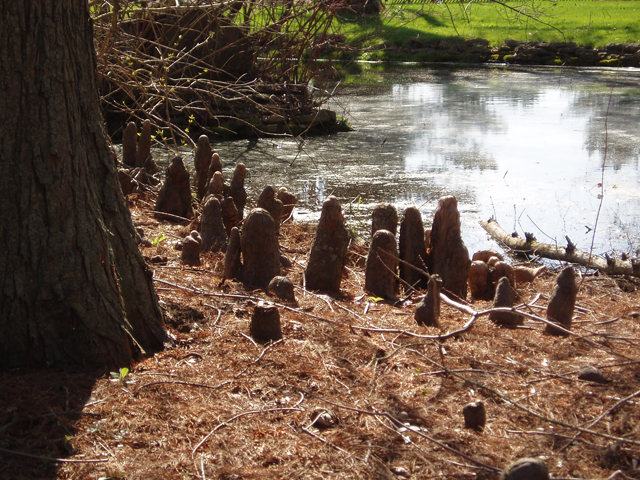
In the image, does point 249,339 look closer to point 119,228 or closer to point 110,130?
point 119,228

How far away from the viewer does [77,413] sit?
2.67 meters

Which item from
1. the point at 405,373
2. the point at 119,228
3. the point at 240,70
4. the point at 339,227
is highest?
the point at 240,70

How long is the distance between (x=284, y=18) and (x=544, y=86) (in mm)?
12416

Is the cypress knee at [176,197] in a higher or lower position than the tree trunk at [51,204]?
lower

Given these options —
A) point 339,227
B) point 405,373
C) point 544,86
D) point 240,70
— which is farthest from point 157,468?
point 544,86

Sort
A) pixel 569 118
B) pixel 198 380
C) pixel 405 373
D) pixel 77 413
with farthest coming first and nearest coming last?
pixel 569 118 → pixel 405 373 → pixel 198 380 → pixel 77 413

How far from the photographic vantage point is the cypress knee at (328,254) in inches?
194

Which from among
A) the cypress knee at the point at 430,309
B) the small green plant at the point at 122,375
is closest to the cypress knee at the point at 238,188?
the cypress knee at the point at 430,309

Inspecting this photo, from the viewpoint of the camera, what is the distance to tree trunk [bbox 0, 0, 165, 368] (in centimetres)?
289

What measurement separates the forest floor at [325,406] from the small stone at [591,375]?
4cm

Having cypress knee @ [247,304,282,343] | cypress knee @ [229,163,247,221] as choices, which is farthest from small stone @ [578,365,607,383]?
cypress knee @ [229,163,247,221]

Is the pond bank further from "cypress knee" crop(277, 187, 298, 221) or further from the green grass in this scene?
"cypress knee" crop(277, 187, 298, 221)

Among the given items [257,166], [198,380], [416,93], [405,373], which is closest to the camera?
[198,380]

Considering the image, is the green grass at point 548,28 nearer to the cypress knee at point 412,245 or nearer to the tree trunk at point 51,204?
the cypress knee at point 412,245
